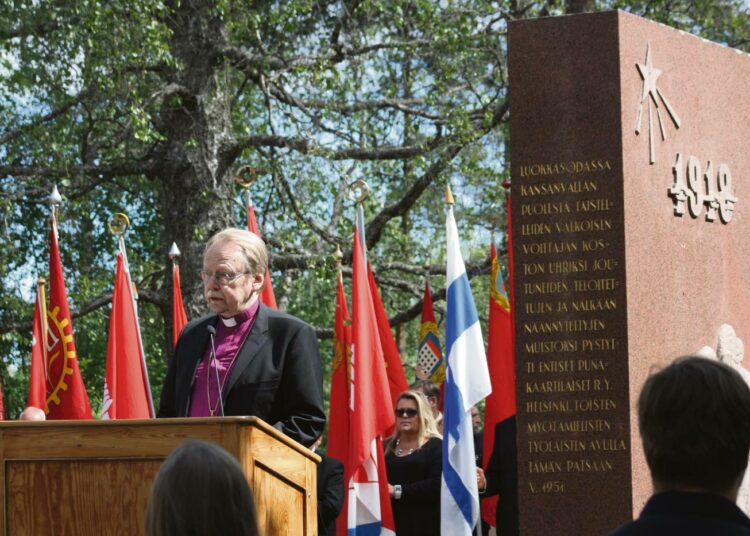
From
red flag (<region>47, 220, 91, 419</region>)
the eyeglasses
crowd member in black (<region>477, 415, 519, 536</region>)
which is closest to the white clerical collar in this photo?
the eyeglasses

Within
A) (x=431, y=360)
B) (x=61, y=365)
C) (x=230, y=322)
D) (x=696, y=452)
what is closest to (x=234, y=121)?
(x=431, y=360)

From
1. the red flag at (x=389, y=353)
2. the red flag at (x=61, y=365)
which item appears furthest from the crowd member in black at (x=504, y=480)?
the red flag at (x=61, y=365)

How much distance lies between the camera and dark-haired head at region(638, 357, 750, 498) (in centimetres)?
255

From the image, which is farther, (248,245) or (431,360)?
(431,360)

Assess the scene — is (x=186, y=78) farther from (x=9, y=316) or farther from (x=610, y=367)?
(x=610, y=367)

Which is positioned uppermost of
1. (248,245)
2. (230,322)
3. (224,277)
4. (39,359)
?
(248,245)

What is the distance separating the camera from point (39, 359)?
1038cm

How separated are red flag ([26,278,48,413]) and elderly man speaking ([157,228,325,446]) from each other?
4.98 m

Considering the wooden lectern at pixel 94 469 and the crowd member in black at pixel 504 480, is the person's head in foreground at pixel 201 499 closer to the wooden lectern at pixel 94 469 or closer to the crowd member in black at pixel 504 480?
the wooden lectern at pixel 94 469

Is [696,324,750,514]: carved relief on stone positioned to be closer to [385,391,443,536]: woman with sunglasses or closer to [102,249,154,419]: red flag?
[385,391,443,536]: woman with sunglasses

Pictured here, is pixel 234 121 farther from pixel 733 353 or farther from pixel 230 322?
pixel 230 322

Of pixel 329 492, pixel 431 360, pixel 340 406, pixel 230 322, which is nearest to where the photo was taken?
pixel 230 322

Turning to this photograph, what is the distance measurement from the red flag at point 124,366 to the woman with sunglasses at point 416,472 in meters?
2.15

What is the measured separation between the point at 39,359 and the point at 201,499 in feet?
27.4
